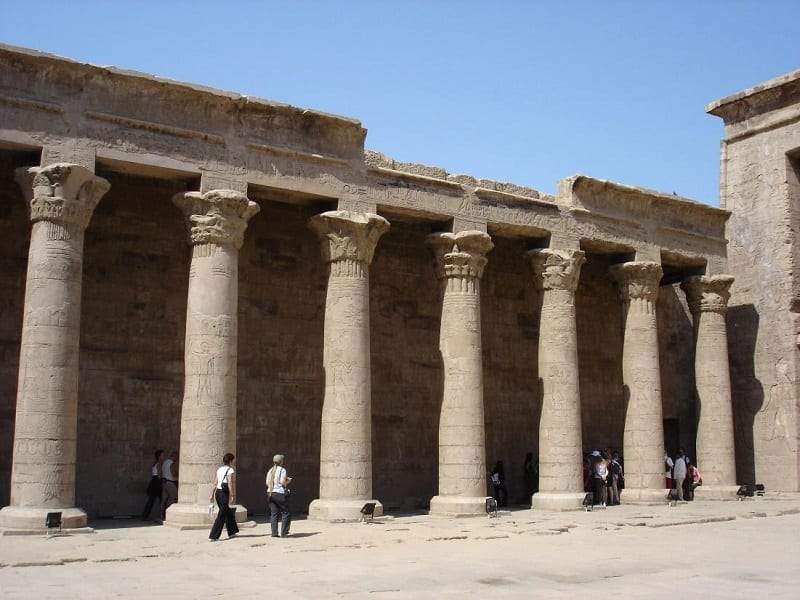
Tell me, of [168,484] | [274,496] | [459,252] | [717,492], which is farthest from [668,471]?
[274,496]

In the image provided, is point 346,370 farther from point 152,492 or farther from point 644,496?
point 644,496

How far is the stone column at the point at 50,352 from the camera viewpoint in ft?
48.2

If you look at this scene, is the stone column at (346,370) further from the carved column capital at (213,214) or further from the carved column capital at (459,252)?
the carved column capital at (213,214)

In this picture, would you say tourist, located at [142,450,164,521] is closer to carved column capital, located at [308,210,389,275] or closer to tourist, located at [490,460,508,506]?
carved column capital, located at [308,210,389,275]

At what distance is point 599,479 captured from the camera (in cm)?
2150

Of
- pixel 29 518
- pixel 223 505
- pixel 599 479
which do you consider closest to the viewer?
pixel 223 505

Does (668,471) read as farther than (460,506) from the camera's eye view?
Yes

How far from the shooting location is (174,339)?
20.0 meters

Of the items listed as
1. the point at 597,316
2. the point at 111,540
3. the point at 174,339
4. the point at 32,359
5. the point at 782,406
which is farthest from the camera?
the point at 597,316

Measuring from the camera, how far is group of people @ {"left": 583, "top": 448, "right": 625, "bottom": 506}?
2142 cm

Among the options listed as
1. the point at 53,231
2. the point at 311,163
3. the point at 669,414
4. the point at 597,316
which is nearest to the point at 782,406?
the point at 669,414

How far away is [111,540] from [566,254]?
39.1 feet

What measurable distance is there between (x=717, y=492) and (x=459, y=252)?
31.2ft

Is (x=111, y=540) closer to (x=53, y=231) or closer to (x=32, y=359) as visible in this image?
(x=32, y=359)
